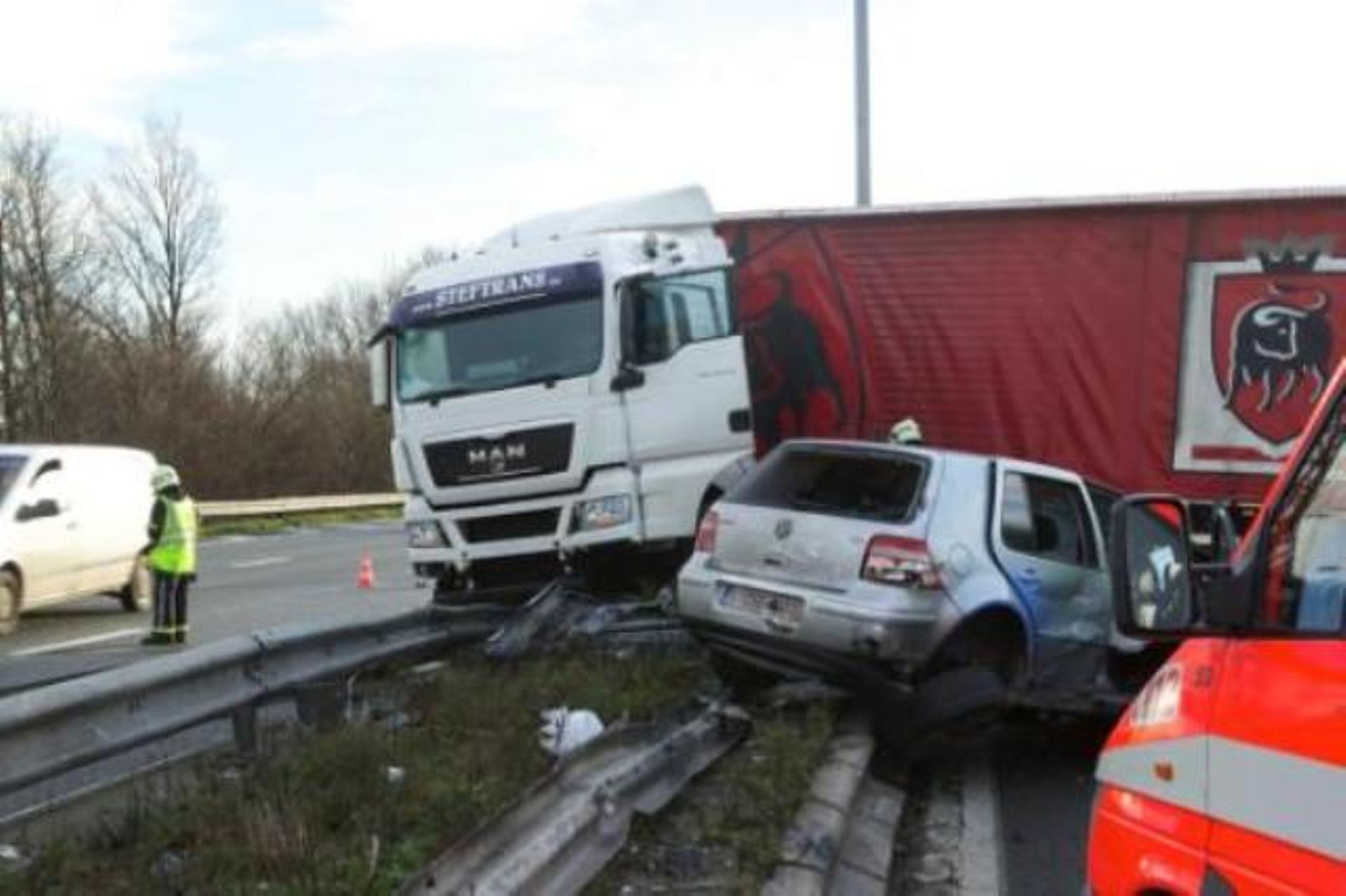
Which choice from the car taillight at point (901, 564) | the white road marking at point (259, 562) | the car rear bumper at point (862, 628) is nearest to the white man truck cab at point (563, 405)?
the car rear bumper at point (862, 628)

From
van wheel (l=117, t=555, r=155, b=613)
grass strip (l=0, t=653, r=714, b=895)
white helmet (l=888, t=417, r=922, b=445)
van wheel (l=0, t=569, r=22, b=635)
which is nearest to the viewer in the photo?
grass strip (l=0, t=653, r=714, b=895)

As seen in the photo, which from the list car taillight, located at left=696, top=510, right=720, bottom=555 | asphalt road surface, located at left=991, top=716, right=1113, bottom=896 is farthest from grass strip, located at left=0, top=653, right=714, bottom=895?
asphalt road surface, located at left=991, top=716, right=1113, bottom=896

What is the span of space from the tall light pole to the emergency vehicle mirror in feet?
44.1

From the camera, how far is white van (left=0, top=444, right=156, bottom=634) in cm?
1388

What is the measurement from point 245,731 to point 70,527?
9405 millimetres

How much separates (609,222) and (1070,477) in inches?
174

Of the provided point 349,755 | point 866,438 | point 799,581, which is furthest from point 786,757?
point 866,438

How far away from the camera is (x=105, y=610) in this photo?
1633cm

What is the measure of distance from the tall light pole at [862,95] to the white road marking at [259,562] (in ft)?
36.0

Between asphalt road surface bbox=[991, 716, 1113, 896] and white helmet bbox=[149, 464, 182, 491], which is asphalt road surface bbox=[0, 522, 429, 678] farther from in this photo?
asphalt road surface bbox=[991, 716, 1113, 896]

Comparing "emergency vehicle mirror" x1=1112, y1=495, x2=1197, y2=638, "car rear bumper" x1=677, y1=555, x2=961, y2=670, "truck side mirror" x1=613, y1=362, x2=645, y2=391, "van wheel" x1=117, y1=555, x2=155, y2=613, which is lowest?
"van wheel" x1=117, y1=555, x2=155, y2=613

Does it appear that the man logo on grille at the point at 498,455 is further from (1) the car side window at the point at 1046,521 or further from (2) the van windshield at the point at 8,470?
(2) the van windshield at the point at 8,470

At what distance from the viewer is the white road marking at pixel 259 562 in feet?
72.0

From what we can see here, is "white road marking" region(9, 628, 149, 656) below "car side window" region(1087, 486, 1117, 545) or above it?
below
